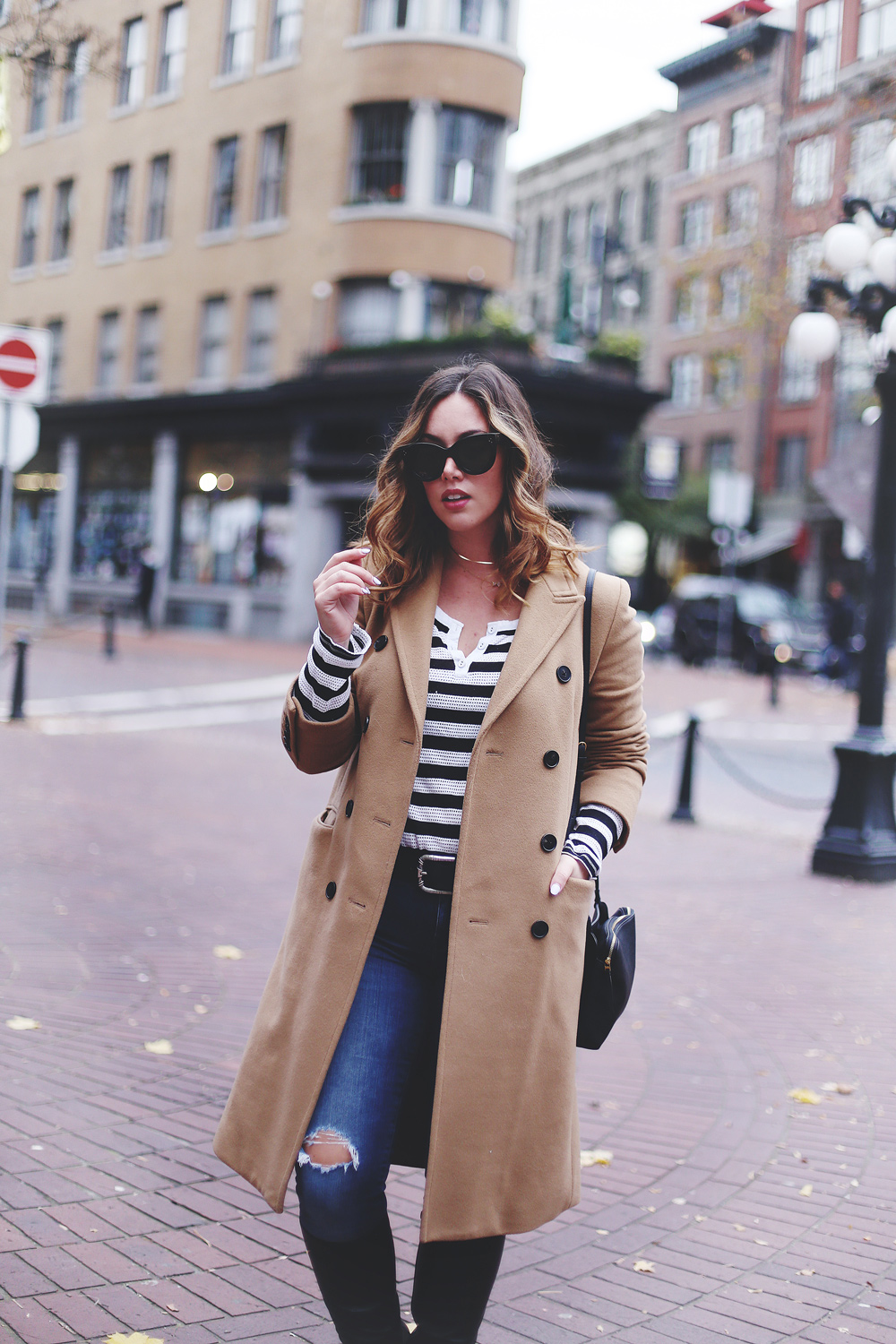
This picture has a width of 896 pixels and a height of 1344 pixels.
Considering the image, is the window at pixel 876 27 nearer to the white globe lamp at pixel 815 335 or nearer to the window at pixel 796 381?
the white globe lamp at pixel 815 335

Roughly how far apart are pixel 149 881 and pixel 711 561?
4058 cm

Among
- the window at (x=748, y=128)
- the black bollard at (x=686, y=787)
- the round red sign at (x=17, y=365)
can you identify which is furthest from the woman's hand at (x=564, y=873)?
the round red sign at (x=17, y=365)

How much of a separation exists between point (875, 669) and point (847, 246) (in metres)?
2.88

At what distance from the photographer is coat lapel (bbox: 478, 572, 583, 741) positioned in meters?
2.33

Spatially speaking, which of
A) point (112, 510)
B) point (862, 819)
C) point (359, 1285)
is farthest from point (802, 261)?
point (112, 510)

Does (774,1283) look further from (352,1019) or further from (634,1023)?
(634,1023)

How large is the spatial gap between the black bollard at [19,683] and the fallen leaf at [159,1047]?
856 cm

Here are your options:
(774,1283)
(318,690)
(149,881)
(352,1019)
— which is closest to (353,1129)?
(352,1019)

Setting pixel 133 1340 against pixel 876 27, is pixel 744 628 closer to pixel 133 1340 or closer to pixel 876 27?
pixel 876 27

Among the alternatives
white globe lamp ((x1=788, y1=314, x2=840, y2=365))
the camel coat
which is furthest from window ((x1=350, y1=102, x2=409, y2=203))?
the camel coat

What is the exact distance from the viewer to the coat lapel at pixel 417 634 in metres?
2.36

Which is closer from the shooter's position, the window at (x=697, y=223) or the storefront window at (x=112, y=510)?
the window at (x=697, y=223)

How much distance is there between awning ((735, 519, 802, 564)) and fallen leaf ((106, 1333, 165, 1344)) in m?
40.7

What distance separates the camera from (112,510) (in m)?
33.0
